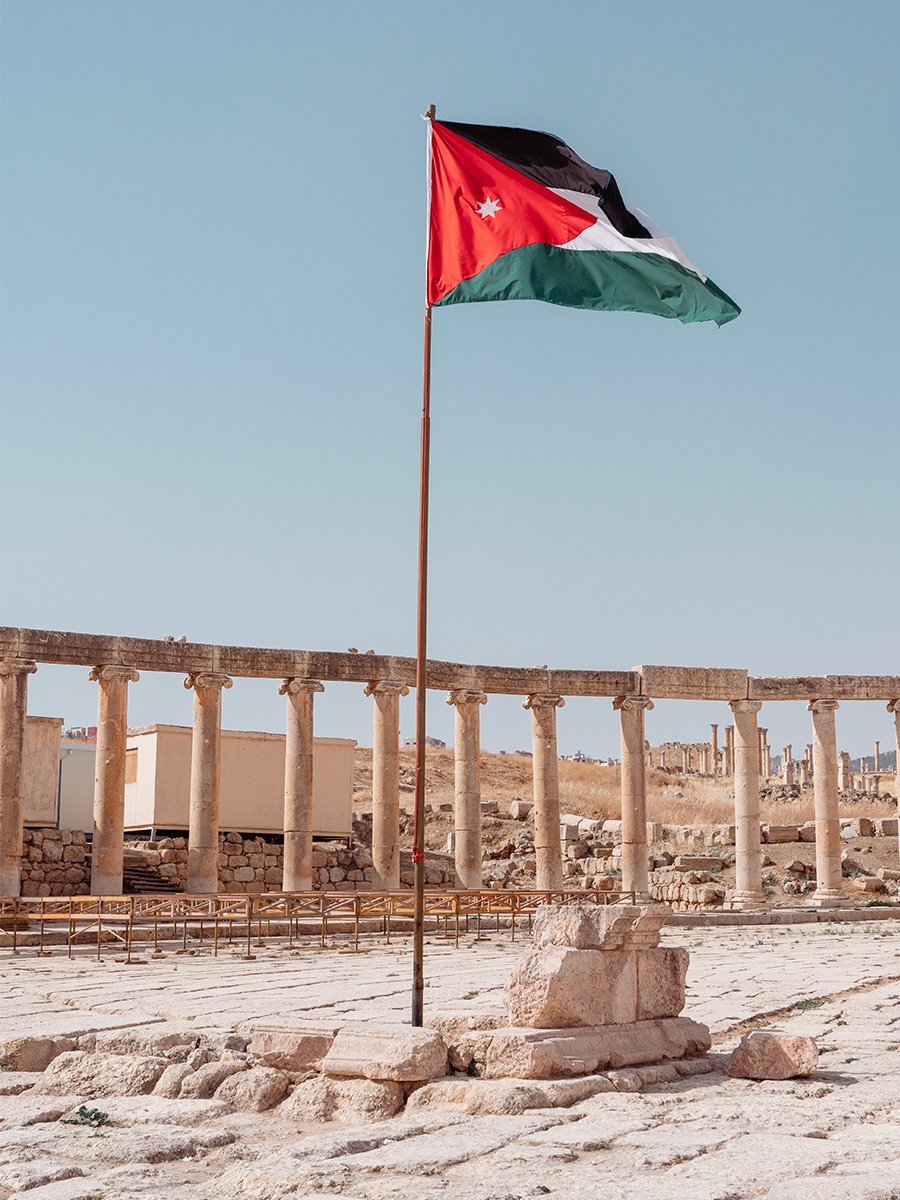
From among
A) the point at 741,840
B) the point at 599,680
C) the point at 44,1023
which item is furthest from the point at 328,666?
the point at 44,1023

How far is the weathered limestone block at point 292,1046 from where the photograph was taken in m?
11.1

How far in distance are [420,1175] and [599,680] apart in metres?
27.3

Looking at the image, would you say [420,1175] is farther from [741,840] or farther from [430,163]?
[741,840]

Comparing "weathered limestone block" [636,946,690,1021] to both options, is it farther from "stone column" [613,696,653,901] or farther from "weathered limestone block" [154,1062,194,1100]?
"stone column" [613,696,653,901]

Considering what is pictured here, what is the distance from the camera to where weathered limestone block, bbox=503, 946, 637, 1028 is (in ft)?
37.2

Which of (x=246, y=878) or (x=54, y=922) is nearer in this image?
(x=54, y=922)

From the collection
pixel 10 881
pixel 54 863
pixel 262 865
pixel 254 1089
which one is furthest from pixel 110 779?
pixel 254 1089

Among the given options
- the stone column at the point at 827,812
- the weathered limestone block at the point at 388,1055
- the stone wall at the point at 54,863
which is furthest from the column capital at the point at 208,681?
the weathered limestone block at the point at 388,1055

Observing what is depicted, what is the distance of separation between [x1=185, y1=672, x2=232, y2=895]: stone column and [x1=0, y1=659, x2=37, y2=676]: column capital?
3850 mm

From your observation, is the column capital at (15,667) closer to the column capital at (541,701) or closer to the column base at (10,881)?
the column base at (10,881)

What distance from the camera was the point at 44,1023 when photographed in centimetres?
1405

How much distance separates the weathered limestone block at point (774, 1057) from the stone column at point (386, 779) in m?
21.9

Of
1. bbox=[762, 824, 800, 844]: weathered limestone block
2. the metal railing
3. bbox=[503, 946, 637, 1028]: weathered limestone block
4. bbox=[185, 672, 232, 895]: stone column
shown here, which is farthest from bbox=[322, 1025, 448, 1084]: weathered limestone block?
bbox=[762, 824, 800, 844]: weathered limestone block

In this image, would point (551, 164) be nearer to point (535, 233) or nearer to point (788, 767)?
point (535, 233)
